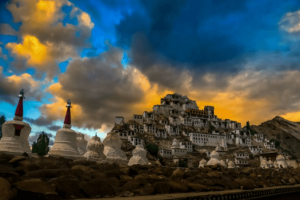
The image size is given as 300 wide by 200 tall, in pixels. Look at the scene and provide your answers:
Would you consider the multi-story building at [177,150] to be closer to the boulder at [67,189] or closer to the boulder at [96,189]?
the boulder at [96,189]

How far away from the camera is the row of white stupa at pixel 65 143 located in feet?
63.3

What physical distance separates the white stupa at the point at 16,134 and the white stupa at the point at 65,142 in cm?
248

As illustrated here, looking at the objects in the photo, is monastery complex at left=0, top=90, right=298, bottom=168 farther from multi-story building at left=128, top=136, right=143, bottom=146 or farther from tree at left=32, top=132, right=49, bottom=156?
tree at left=32, top=132, right=49, bottom=156

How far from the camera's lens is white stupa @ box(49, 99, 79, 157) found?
65.3ft

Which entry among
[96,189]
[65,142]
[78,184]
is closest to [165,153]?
[65,142]

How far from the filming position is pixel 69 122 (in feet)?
72.3

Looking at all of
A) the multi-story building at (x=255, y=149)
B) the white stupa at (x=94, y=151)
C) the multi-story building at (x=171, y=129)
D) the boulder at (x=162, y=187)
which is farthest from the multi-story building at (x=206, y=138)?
the boulder at (x=162, y=187)

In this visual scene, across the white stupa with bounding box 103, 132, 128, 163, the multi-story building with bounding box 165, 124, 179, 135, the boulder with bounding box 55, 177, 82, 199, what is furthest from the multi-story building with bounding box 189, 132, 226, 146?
the boulder with bounding box 55, 177, 82, 199

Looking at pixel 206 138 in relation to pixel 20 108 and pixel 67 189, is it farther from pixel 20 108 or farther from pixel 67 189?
pixel 67 189

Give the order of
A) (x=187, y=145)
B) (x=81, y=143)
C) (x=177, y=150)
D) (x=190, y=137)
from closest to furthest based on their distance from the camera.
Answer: (x=81, y=143)
(x=177, y=150)
(x=187, y=145)
(x=190, y=137)

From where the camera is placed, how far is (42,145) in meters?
46.1

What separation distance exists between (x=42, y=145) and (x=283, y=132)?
13075cm

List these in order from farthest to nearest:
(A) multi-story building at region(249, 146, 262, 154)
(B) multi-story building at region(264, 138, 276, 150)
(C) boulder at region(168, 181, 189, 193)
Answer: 1. (B) multi-story building at region(264, 138, 276, 150)
2. (A) multi-story building at region(249, 146, 262, 154)
3. (C) boulder at region(168, 181, 189, 193)

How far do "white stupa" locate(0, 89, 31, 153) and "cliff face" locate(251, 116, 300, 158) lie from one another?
13124 cm
